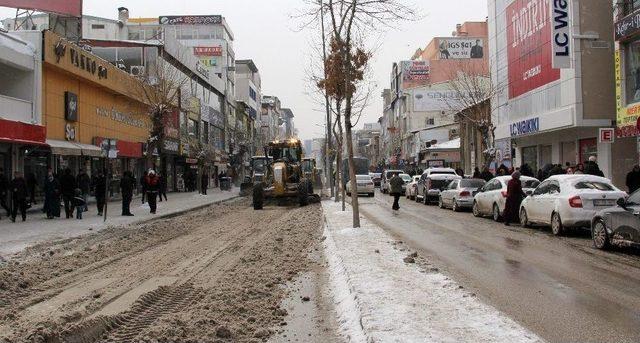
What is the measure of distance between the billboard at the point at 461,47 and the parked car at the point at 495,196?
58.8 m

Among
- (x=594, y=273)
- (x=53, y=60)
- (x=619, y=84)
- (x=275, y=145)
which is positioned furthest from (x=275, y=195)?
(x=594, y=273)

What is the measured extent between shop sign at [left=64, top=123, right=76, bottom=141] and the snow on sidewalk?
1988 cm

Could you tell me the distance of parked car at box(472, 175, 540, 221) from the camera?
63.3 ft

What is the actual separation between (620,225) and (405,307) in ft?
22.5

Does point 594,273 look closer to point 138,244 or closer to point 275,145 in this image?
point 138,244

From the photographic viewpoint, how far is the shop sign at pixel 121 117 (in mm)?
31102

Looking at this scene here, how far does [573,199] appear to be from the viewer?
46.8 ft

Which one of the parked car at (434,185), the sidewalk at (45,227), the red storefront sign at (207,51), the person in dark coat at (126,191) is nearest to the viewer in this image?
the sidewalk at (45,227)

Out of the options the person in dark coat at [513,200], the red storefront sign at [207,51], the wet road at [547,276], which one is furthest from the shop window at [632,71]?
the red storefront sign at [207,51]

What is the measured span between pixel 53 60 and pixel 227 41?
57276mm

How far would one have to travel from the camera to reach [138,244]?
13664 millimetres

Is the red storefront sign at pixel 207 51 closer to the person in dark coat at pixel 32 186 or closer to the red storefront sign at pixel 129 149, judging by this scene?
the red storefront sign at pixel 129 149

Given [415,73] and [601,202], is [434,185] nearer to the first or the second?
[601,202]

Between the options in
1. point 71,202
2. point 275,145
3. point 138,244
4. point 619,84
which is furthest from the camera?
point 275,145
